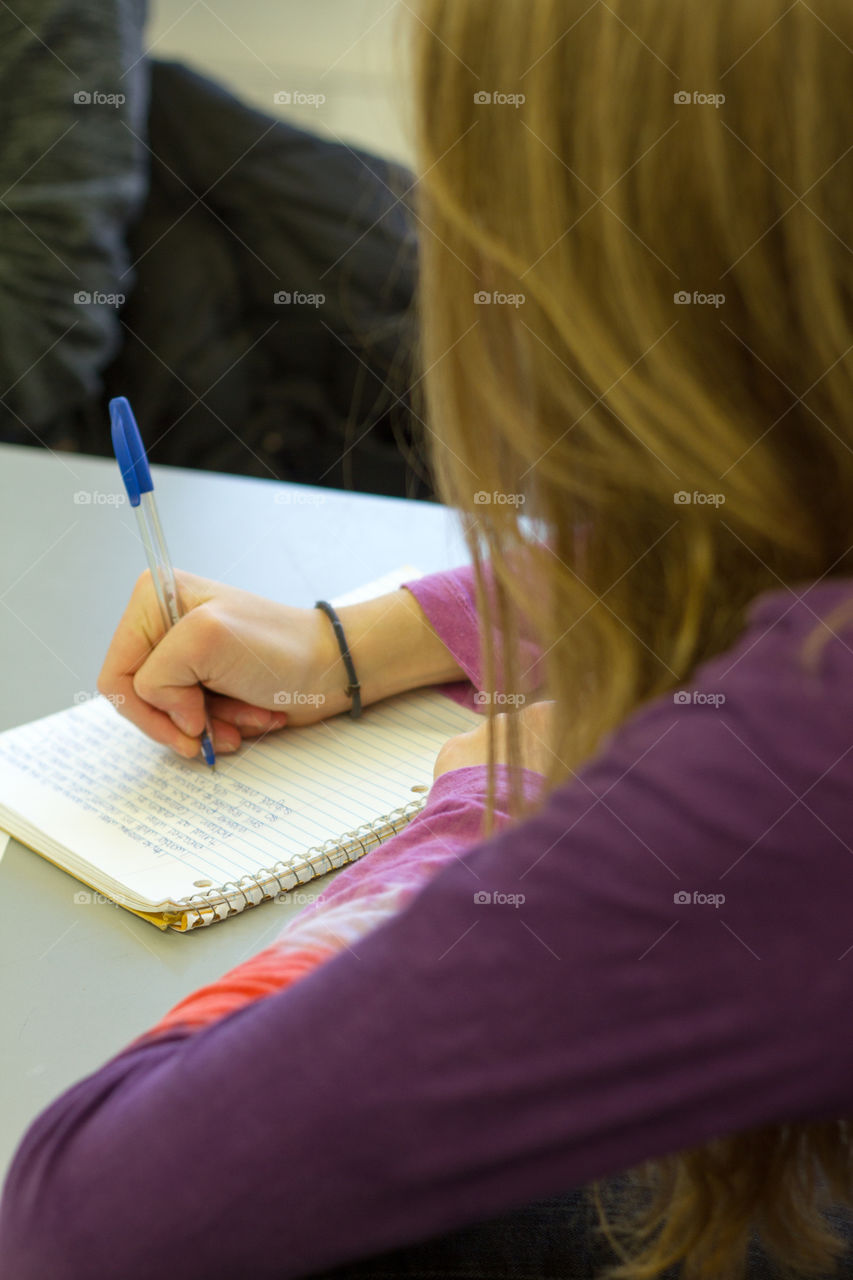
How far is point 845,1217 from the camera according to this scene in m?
0.59

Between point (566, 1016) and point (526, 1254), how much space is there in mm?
230

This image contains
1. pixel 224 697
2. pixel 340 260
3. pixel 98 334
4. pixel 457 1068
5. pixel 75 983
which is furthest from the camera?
pixel 340 260

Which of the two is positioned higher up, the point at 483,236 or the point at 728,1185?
the point at 483,236

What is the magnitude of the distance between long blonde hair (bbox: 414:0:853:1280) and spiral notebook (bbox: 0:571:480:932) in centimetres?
26

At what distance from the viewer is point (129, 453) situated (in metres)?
0.83

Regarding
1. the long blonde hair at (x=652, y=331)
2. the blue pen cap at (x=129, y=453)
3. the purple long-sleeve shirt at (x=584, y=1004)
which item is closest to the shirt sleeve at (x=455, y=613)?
the blue pen cap at (x=129, y=453)

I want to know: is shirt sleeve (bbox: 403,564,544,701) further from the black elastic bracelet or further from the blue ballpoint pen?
the blue ballpoint pen

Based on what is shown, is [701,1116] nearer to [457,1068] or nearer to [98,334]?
[457,1068]

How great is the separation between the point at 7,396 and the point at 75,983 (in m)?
1.74

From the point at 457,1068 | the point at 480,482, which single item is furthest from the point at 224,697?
the point at 457,1068

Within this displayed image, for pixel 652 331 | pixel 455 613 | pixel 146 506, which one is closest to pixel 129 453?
pixel 146 506

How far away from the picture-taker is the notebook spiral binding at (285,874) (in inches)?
27.0

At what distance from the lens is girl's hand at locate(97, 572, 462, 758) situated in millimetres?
831

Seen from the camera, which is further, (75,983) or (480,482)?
(75,983)
